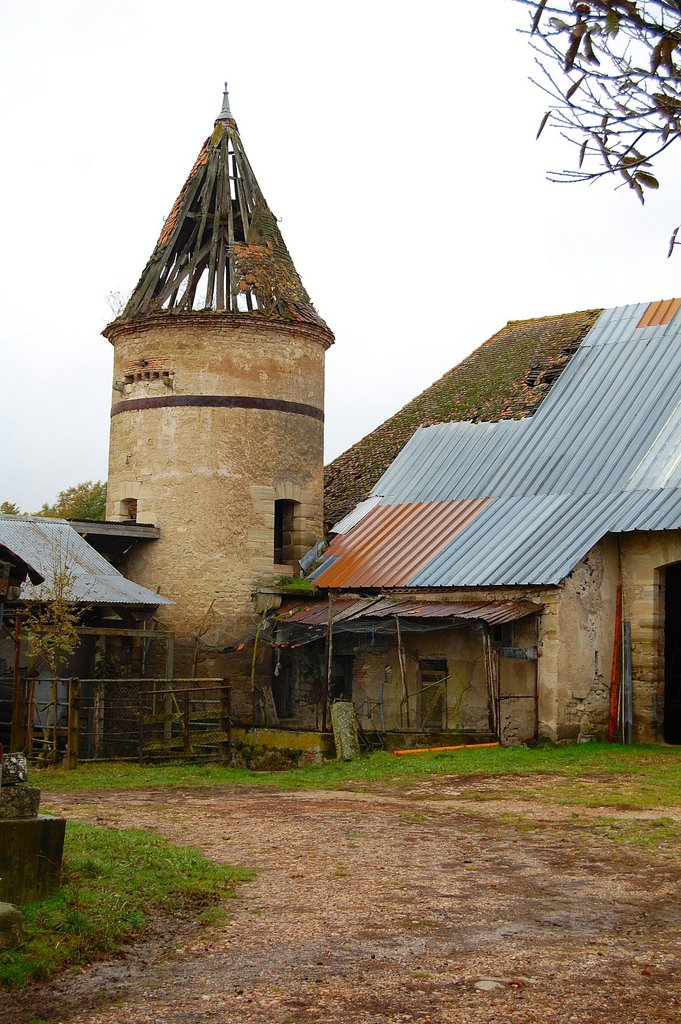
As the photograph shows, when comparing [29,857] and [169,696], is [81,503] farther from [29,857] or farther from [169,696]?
[29,857]

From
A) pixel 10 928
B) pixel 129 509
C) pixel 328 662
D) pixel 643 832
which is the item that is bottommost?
pixel 10 928

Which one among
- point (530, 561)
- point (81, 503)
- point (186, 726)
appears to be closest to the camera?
point (186, 726)

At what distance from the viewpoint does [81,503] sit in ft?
142

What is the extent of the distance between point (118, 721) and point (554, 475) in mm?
8563

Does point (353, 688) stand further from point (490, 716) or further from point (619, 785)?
point (619, 785)

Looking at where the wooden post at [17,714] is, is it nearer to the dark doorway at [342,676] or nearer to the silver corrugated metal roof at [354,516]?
the dark doorway at [342,676]

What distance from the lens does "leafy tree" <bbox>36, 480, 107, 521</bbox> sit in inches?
1630

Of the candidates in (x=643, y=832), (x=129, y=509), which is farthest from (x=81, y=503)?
(x=643, y=832)

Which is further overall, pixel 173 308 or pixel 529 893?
pixel 173 308

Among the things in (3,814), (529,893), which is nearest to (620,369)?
(529,893)

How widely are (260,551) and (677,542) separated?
735 cm

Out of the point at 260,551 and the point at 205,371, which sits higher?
the point at 205,371

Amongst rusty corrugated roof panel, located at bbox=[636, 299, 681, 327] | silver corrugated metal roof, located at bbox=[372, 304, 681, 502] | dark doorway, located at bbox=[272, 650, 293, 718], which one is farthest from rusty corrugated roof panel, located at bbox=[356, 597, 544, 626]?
rusty corrugated roof panel, located at bbox=[636, 299, 681, 327]

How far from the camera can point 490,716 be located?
1908 cm
